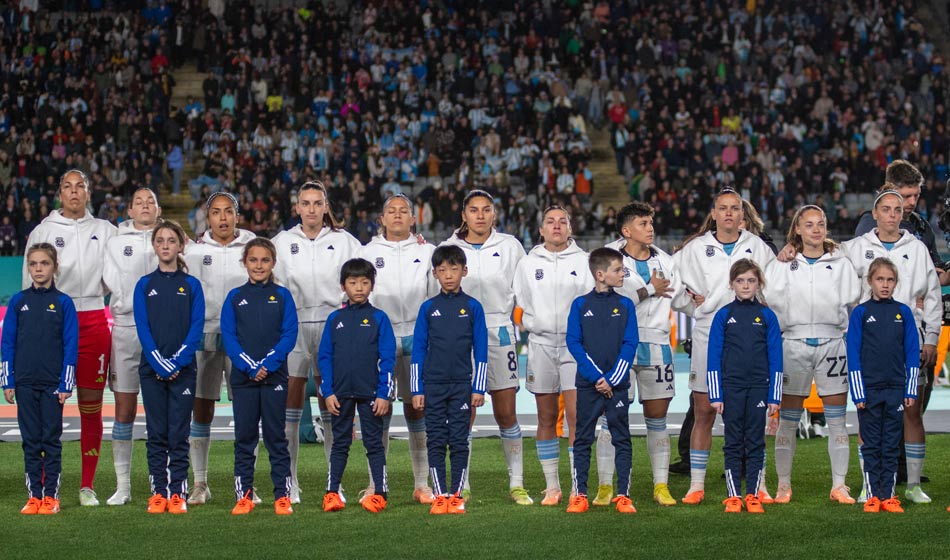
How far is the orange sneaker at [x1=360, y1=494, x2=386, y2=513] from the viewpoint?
8062mm

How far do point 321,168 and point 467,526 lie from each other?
58.3 ft

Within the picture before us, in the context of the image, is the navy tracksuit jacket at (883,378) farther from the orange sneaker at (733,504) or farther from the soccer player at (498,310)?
the soccer player at (498,310)

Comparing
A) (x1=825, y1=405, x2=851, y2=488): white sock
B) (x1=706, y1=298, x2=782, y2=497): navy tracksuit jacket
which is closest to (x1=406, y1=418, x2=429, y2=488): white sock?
(x1=706, y1=298, x2=782, y2=497): navy tracksuit jacket

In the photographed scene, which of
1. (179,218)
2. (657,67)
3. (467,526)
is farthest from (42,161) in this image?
(467,526)

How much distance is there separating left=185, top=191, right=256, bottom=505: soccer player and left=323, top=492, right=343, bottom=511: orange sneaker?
0.95 meters

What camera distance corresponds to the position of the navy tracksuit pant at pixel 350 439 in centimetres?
812

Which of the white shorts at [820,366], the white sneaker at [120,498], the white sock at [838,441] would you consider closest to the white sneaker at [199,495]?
the white sneaker at [120,498]

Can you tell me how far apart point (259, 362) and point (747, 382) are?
10.4 feet

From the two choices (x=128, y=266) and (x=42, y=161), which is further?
(x=42, y=161)

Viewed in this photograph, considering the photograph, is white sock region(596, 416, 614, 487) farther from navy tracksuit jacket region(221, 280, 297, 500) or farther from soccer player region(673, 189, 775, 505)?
navy tracksuit jacket region(221, 280, 297, 500)

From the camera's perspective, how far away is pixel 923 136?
2645 centimetres

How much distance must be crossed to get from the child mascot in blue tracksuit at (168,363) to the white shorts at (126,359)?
0.27 m

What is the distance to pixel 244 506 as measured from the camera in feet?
26.4

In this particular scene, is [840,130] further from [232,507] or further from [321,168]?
[232,507]
